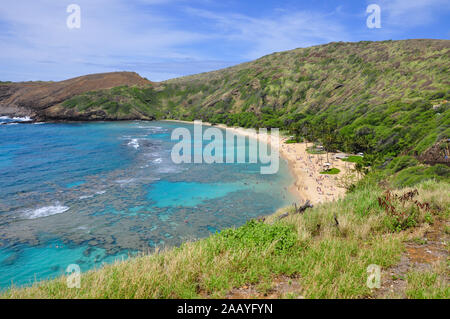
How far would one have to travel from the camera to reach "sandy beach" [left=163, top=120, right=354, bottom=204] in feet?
117

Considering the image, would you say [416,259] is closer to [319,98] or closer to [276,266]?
[276,266]

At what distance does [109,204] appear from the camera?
1289 inches

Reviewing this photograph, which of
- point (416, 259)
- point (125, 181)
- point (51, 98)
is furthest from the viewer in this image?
point (51, 98)

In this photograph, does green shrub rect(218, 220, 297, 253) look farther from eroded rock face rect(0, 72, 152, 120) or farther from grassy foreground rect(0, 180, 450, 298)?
eroded rock face rect(0, 72, 152, 120)

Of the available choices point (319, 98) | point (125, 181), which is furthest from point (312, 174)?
point (319, 98)

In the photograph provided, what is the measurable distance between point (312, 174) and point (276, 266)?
137 ft

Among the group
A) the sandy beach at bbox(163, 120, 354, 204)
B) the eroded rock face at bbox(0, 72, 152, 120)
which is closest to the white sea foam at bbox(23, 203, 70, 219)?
the sandy beach at bbox(163, 120, 354, 204)

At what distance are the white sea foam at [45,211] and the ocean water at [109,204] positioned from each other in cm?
10

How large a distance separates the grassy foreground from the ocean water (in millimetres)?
12787

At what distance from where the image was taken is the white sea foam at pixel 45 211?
1178 inches

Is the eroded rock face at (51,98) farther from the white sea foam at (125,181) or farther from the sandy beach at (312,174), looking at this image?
the white sea foam at (125,181)

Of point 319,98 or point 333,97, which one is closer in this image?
point 333,97

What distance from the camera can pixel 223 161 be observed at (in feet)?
188
